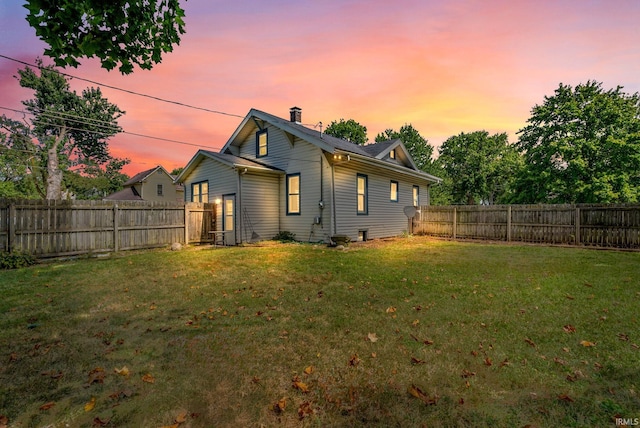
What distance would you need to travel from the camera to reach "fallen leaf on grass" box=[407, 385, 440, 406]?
8.04 feet

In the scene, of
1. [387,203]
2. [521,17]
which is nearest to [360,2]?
[521,17]

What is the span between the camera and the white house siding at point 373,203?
45.2ft

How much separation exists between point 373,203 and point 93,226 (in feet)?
41.9

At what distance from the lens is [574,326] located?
13.2 ft

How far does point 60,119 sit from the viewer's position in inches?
1289

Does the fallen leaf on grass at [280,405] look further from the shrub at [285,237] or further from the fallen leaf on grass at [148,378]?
the shrub at [285,237]

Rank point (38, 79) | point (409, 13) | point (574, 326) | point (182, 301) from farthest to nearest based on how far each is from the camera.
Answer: point (38, 79)
point (409, 13)
point (182, 301)
point (574, 326)

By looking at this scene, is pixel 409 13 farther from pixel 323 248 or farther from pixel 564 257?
pixel 564 257

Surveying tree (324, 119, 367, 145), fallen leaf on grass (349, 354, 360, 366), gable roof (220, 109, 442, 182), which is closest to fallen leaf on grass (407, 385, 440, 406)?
fallen leaf on grass (349, 354, 360, 366)

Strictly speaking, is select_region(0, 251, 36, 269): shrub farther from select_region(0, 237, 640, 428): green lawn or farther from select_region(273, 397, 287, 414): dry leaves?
select_region(273, 397, 287, 414): dry leaves

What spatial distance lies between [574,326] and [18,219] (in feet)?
46.8

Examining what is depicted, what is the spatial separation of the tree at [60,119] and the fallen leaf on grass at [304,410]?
38.8 m

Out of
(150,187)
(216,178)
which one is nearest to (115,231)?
(216,178)

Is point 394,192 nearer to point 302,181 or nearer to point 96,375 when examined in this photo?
point 302,181
